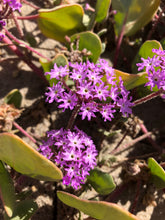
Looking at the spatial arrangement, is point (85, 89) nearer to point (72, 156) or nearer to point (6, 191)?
point (72, 156)

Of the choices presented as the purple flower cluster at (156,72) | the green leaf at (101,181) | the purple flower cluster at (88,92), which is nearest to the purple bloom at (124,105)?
the purple flower cluster at (88,92)

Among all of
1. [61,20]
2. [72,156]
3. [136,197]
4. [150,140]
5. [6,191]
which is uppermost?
[61,20]

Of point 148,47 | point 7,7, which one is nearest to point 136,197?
point 148,47

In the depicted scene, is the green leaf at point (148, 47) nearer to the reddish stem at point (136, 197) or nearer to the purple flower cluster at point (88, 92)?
the purple flower cluster at point (88, 92)

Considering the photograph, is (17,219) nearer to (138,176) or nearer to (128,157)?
(138,176)

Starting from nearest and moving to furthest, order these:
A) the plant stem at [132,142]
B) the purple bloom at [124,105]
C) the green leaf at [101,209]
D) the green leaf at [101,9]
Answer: the green leaf at [101,209] → the purple bloom at [124,105] → the green leaf at [101,9] → the plant stem at [132,142]

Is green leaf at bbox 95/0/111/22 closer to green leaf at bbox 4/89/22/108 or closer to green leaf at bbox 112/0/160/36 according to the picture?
green leaf at bbox 112/0/160/36
